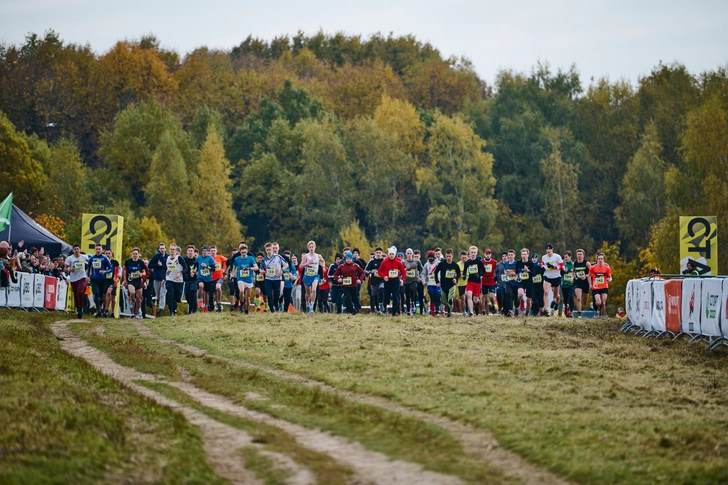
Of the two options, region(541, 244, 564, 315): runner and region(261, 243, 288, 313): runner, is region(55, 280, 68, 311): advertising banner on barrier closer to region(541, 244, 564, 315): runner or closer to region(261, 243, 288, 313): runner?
region(261, 243, 288, 313): runner

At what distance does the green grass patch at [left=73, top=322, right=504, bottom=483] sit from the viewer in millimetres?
9258

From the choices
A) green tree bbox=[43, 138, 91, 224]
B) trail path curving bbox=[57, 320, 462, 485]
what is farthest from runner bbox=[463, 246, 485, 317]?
green tree bbox=[43, 138, 91, 224]

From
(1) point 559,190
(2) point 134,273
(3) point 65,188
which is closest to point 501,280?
(2) point 134,273

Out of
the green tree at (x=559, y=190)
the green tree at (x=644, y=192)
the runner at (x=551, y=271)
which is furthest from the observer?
the green tree at (x=559, y=190)

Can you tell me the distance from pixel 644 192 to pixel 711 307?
64.4 metres

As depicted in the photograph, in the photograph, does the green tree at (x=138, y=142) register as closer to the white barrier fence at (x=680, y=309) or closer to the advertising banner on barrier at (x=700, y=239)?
the advertising banner on barrier at (x=700, y=239)

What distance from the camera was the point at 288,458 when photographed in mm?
9219

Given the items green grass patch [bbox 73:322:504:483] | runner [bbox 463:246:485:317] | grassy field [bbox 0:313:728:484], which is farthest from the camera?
runner [bbox 463:246:485:317]

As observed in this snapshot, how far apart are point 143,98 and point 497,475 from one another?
8619 cm

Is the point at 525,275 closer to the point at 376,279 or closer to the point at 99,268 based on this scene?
the point at 376,279

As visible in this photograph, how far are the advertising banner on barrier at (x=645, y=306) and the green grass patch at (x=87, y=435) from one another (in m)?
14.2

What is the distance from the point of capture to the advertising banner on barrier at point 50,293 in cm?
3381

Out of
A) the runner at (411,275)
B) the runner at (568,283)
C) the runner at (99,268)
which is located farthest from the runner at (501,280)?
the runner at (99,268)

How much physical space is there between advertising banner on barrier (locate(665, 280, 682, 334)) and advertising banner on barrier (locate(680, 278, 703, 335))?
0.27m
